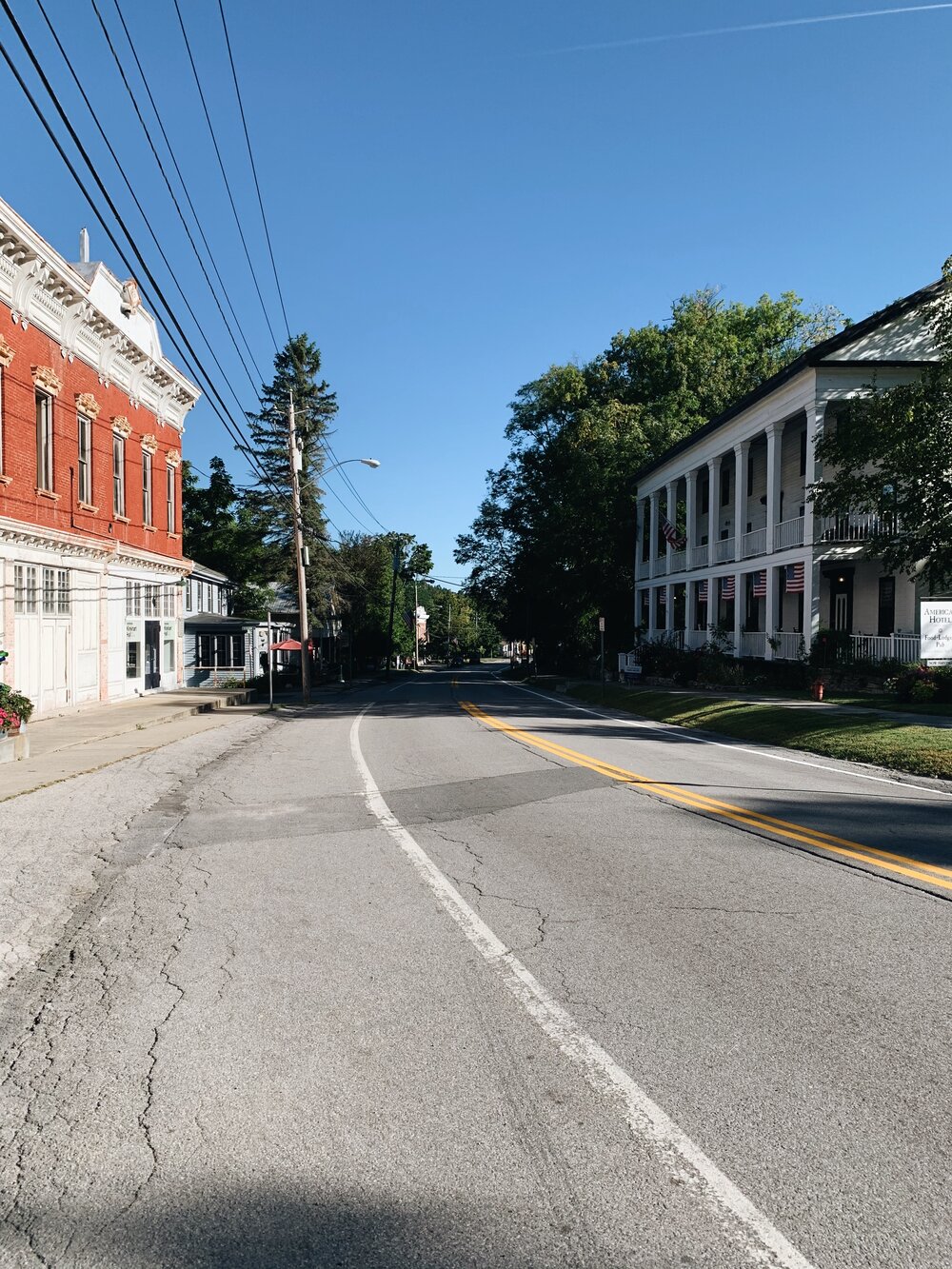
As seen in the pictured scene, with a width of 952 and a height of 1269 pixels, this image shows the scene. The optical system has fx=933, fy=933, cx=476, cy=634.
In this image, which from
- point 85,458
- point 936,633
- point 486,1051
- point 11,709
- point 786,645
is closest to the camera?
point 486,1051

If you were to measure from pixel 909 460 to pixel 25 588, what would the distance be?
69.7ft

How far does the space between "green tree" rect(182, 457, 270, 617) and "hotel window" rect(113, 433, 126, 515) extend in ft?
101

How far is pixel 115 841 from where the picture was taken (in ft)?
30.3

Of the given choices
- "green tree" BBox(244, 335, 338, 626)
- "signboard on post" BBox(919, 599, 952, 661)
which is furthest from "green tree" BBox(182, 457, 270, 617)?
"signboard on post" BBox(919, 599, 952, 661)

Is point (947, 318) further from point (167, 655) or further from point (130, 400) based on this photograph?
point (167, 655)

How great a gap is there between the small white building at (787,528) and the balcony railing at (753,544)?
53mm

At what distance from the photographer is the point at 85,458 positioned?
88.7 feet

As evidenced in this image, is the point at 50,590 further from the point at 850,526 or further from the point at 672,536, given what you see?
the point at 672,536

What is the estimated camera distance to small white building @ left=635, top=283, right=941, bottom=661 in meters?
29.3

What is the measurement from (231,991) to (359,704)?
28.2m

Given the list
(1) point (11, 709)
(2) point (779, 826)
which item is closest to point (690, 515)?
(1) point (11, 709)

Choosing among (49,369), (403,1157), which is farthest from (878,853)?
(49,369)

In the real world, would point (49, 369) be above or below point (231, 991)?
above

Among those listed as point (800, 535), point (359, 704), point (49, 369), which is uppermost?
point (49, 369)
